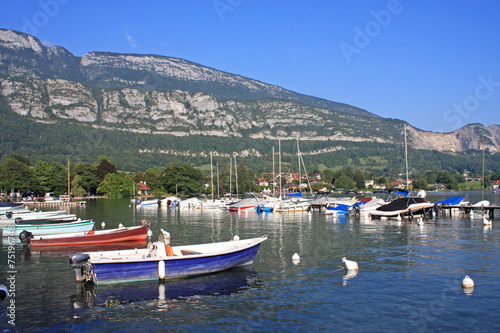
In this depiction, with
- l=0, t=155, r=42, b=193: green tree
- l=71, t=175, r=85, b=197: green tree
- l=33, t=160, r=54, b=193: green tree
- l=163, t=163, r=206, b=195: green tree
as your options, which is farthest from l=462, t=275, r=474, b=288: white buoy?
l=71, t=175, r=85, b=197: green tree

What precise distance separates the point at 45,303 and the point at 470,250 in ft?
83.1

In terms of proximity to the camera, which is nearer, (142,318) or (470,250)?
(142,318)

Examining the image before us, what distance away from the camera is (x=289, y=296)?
17172mm

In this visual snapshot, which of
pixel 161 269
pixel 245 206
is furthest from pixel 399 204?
pixel 161 269

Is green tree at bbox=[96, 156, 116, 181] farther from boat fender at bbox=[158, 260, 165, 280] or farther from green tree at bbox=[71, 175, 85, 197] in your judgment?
boat fender at bbox=[158, 260, 165, 280]

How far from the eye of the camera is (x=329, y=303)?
16109 mm

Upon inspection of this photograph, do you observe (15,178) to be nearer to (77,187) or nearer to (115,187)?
(77,187)

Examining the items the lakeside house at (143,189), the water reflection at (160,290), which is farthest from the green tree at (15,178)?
the water reflection at (160,290)

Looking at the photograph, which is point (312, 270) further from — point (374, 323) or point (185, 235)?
point (185, 235)

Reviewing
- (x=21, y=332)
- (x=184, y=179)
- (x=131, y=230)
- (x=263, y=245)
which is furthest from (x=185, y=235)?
(x=184, y=179)

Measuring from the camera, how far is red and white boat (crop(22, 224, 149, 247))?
3044 cm

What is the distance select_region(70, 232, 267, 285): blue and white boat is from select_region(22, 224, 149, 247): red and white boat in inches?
461

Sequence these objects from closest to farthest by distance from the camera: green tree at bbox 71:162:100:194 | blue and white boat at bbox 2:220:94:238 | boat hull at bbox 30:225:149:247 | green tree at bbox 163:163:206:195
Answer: boat hull at bbox 30:225:149:247 < blue and white boat at bbox 2:220:94:238 < green tree at bbox 163:163:206:195 < green tree at bbox 71:162:100:194

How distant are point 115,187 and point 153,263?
125987 millimetres
